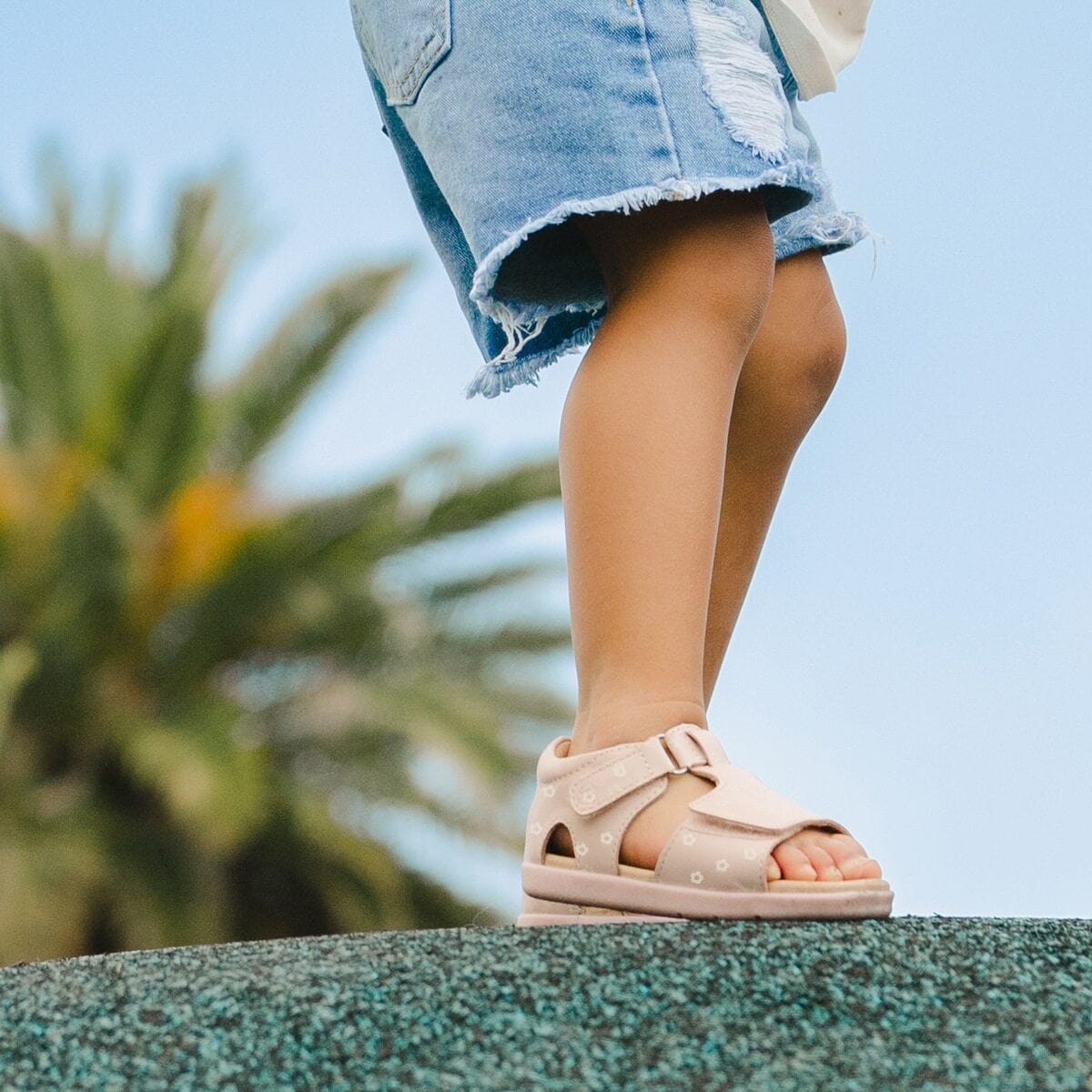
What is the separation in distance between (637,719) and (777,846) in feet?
0.57

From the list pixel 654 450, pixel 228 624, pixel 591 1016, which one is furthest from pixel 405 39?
pixel 228 624

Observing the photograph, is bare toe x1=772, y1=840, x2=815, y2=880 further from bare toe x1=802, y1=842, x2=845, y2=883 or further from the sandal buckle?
the sandal buckle

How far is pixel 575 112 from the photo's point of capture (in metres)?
1.35

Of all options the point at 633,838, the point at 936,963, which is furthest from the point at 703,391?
the point at 936,963

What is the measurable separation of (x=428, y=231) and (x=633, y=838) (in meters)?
0.79

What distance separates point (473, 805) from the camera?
706cm

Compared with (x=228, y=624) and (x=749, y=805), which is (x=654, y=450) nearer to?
(x=749, y=805)

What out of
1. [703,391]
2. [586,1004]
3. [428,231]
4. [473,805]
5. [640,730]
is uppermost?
[428,231]

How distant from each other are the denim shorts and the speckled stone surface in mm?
678

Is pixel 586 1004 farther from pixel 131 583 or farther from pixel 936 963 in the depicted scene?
pixel 131 583

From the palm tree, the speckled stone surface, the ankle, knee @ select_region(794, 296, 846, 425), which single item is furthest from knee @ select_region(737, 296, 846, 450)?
the palm tree

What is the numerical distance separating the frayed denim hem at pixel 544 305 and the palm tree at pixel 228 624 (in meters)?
4.87

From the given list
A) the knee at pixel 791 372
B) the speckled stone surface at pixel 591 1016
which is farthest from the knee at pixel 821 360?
the speckled stone surface at pixel 591 1016

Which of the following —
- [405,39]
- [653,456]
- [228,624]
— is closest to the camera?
[653,456]
